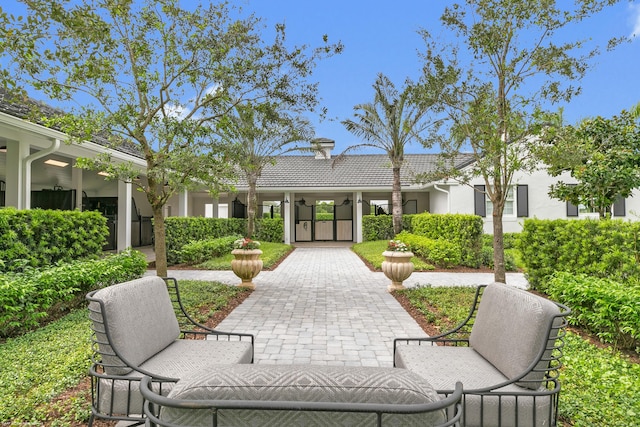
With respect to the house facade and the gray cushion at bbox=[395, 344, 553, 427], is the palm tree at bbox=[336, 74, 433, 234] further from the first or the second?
the gray cushion at bbox=[395, 344, 553, 427]

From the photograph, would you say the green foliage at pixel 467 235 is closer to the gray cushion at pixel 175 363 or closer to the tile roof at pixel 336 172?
the tile roof at pixel 336 172

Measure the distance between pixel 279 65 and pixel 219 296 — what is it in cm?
437

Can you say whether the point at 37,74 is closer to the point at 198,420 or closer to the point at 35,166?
the point at 198,420

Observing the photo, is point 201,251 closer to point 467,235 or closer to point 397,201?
point 467,235

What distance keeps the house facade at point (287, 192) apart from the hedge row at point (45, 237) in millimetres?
1452

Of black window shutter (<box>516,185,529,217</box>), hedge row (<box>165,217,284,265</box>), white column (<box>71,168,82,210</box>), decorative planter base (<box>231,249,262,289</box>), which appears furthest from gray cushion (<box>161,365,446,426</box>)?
black window shutter (<box>516,185,529,217</box>)

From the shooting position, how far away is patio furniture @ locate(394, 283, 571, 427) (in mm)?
2041

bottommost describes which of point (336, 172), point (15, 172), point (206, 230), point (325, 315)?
point (325, 315)

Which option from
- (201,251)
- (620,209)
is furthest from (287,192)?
(620,209)

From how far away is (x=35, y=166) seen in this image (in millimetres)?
11766

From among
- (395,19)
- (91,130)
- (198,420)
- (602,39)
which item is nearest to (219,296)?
(91,130)

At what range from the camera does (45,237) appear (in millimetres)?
6305

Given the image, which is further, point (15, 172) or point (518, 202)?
point (518, 202)

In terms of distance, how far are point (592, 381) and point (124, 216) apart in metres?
12.2
